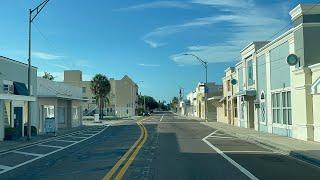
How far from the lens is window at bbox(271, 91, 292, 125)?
33.2m

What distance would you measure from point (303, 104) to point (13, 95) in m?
18.1

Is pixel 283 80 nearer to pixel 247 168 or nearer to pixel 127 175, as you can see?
pixel 247 168

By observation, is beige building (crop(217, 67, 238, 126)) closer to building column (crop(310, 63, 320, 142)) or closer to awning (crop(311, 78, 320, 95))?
building column (crop(310, 63, 320, 142))

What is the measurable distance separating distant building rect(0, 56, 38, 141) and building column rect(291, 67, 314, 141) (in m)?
17.7

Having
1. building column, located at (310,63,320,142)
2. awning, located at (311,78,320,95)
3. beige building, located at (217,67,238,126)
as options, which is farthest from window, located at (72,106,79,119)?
awning, located at (311,78,320,95)

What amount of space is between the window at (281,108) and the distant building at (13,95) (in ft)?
56.8

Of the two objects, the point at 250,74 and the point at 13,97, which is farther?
the point at 250,74

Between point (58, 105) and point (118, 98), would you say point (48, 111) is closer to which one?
point (58, 105)

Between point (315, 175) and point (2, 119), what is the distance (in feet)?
81.5

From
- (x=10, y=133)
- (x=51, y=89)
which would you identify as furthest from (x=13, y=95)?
(x=51, y=89)

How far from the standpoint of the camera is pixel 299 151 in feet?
73.7

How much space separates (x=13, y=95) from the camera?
34.0 meters

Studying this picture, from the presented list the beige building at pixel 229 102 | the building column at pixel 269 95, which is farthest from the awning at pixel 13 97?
the beige building at pixel 229 102

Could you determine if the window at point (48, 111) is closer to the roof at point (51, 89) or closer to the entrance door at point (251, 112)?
the roof at point (51, 89)
